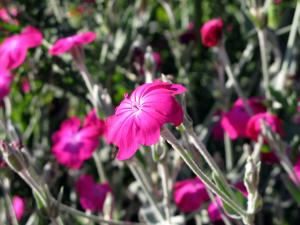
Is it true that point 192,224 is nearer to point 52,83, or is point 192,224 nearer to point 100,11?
point 52,83

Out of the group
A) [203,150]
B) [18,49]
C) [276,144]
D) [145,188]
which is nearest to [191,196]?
[145,188]

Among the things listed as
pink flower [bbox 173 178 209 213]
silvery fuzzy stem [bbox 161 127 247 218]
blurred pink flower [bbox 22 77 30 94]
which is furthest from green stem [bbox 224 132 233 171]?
blurred pink flower [bbox 22 77 30 94]

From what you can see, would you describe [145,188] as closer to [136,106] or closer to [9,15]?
[136,106]

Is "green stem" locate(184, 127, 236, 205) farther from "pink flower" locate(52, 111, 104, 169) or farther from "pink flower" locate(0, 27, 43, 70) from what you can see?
"pink flower" locate(0, 27, 43, 70)

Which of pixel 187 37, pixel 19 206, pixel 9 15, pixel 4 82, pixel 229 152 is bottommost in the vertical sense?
pixel 229 152

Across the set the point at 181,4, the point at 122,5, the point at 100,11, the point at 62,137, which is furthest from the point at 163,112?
the point at 122,5

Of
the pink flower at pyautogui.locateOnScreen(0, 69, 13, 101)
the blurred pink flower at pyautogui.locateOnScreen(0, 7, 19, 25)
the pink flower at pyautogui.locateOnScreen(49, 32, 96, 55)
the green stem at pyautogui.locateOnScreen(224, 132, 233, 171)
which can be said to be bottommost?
the green stem at pyautogui.locateOnScreen(224, 132, 233, 171)

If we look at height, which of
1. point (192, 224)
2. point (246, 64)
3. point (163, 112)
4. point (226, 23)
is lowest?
point (192, 224)
